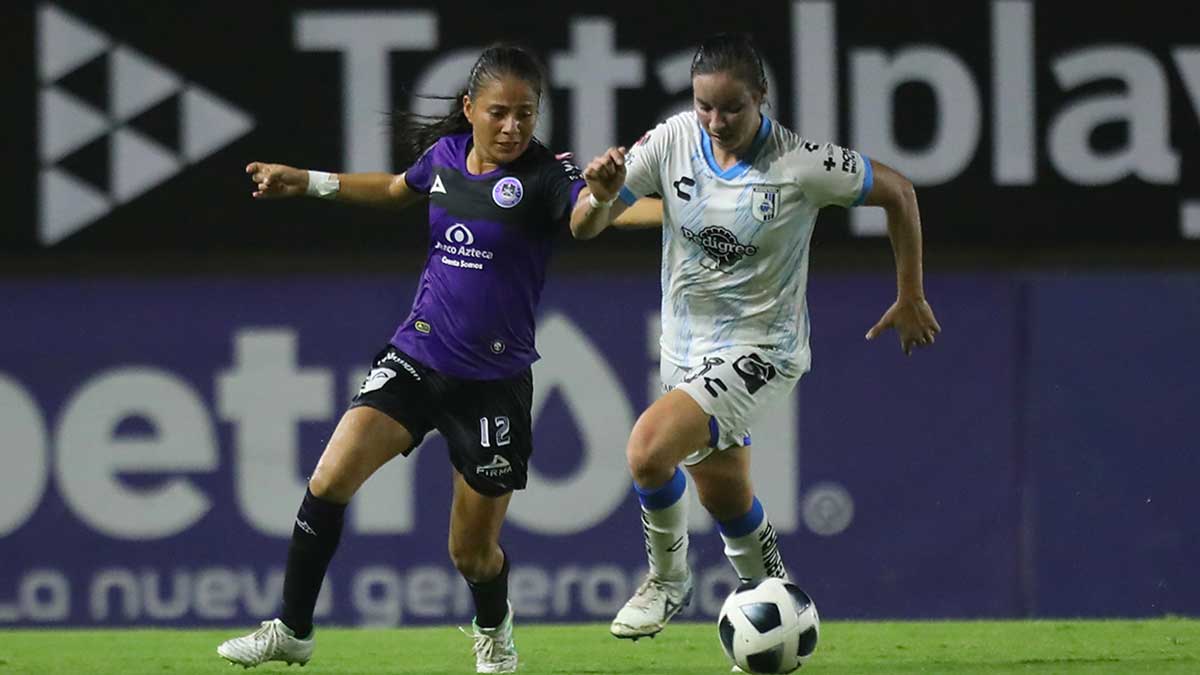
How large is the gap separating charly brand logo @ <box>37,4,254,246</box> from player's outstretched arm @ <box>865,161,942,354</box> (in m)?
3.51

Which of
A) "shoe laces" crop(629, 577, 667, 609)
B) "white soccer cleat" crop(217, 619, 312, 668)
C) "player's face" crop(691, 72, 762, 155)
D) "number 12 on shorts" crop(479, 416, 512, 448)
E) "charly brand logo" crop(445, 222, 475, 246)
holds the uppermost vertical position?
"player's face" crop(691, 72, 762, 155)

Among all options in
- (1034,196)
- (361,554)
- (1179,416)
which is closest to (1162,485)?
(1179,416)

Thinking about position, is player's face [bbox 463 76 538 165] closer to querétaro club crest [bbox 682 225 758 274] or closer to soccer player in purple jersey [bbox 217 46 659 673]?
soccer player in purple jersey [bbox 217 46 659 673]

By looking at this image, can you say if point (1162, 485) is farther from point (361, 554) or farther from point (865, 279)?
point (361, 554)

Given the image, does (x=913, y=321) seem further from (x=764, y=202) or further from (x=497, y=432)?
(x=497, y=432)

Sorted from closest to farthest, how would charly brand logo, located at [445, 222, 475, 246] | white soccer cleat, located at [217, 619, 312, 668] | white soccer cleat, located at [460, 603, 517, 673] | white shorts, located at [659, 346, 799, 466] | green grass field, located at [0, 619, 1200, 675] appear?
white soccer cleat, located at [217, 619, 312, 668] < white shorts, located at [659, 346, 799, 466] < charly brand logo, located at [445, 222, 475, 246] < white soccer cleat, located at [460, 603, 517, 673] < green grass field, located at [0, 619, 1200, 675]

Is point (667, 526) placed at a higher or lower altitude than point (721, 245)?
lower

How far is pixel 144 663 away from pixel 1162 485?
14.7 feet

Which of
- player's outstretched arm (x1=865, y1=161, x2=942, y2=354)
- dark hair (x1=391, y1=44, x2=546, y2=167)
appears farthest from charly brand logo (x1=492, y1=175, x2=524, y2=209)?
player's outstretched arm (x1=865, y1=161, x2=942, y2=354)

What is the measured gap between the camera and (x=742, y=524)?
22.4 feet

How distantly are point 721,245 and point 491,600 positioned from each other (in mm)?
1328

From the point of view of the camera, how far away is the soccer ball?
20.2 feet

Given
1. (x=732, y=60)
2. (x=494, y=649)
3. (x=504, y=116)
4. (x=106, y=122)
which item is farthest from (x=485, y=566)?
(x=106, y=122)

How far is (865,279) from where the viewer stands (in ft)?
30.7
